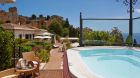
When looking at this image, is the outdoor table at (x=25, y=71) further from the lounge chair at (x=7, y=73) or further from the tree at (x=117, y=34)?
the tree at (x=117, y=34)

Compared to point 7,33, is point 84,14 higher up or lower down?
higher up

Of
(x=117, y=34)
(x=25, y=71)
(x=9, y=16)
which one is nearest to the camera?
(x=25, y=71)

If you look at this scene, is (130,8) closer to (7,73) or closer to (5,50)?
(5,50)

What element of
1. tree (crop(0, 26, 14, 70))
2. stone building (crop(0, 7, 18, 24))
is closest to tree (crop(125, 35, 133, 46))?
tree (crop(0, 26, 14, 70))

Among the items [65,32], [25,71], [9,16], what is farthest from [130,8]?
[65,32]

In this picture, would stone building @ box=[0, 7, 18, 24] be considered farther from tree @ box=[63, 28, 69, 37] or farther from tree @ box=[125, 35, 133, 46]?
tree @ box=[63, 28, 69, 37]

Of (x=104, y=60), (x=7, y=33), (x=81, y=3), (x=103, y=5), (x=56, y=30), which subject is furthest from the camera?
(x=56, y=30)

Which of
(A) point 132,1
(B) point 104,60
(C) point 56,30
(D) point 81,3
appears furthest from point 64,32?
(B) point 104,60

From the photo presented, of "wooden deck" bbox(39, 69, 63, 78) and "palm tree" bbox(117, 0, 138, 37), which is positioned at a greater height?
"palm tree" bbox(117, 0, 138, 37)

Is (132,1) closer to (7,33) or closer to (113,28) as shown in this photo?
(113,28)

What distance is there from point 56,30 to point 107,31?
41899 mm

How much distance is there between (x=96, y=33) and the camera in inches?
541

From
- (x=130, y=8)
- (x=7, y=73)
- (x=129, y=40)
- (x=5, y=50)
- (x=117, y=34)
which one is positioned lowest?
(x=7, y=73)

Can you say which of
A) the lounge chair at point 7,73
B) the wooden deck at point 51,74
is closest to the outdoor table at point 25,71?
the lounge chair at point 7,73
